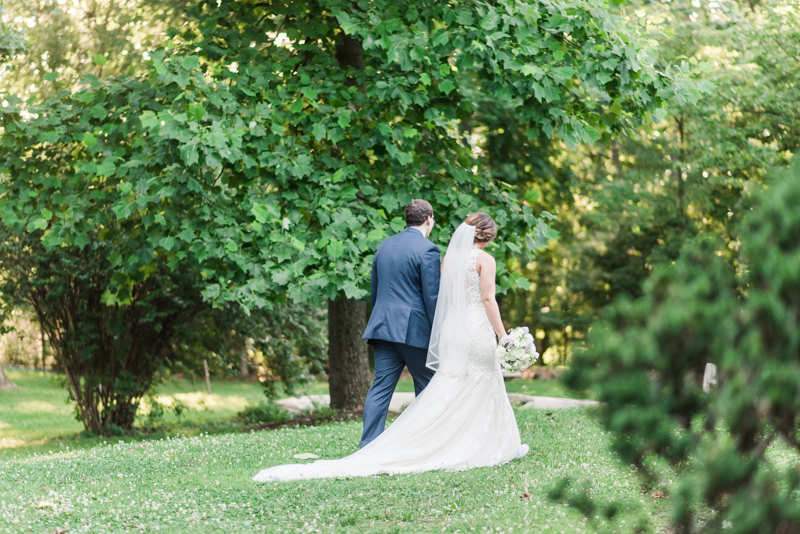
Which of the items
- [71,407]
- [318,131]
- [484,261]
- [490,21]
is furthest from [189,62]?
[71,407]

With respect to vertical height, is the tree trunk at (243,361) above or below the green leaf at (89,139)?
below

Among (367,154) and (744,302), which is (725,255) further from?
(367,154)

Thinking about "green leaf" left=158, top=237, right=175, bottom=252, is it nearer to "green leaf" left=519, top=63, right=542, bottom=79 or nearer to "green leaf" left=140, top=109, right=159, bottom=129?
"green leaf" left=140, top=109, right=159, bottom=129

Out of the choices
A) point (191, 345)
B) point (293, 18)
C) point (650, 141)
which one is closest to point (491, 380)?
point (293, 18)

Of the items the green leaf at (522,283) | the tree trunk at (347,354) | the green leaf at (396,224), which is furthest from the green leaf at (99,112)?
the green leaf at (522,283)

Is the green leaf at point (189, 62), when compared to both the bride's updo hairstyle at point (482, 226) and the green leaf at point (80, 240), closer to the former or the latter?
the green leaf at point (80, 240)

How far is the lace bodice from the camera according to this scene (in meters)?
6.28

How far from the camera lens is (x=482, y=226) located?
6344 mm

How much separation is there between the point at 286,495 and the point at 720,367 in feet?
11.6

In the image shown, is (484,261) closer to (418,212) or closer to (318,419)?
(418,212)

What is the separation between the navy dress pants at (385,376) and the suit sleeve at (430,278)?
400 millimetres

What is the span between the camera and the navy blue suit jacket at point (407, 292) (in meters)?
6.26

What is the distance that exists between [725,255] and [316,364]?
11.1 m

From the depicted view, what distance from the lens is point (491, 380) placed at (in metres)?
6.27
